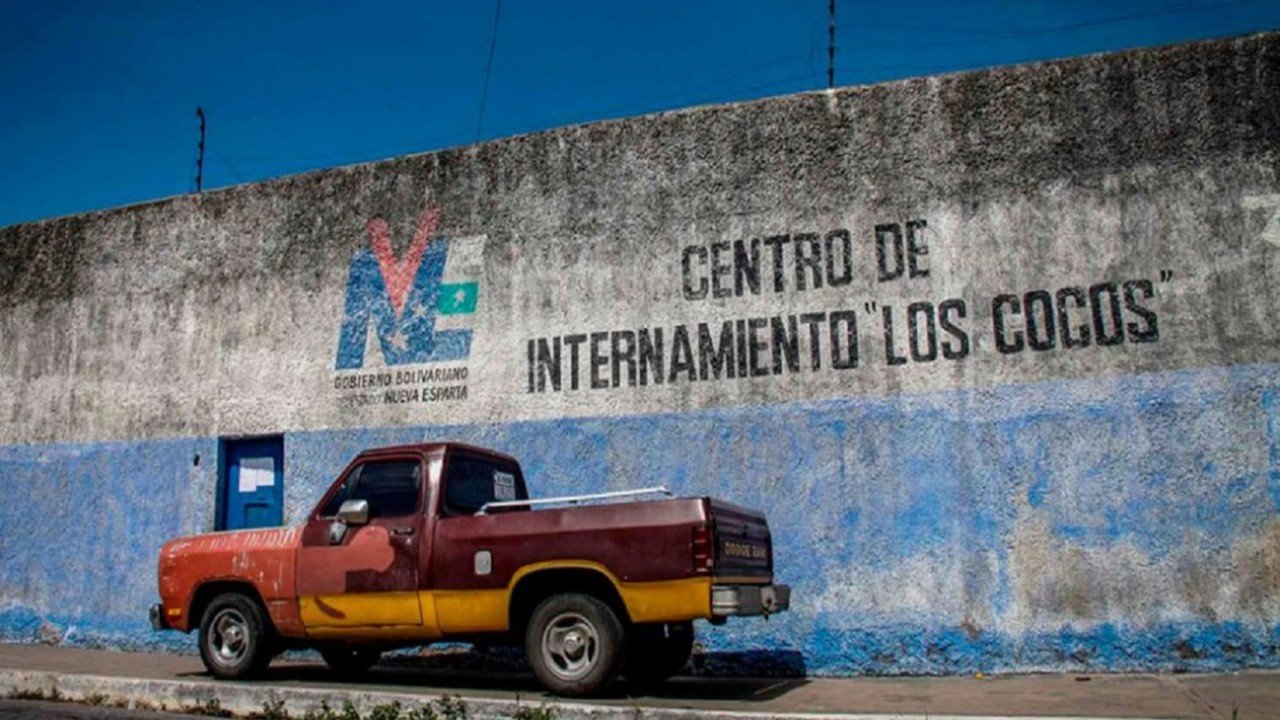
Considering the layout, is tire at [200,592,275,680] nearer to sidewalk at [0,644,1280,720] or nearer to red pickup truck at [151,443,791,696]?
red pickup truck at [151,443,791,696]

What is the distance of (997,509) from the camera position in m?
8.65

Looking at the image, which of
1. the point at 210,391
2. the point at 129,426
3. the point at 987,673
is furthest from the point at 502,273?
the point at 987,673

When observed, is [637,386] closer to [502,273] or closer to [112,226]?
[502,273]

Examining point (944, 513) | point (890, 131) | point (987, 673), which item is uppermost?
point (890, 131)

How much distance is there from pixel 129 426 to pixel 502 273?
4.79 metres

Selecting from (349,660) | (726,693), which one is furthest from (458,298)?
(726,693)

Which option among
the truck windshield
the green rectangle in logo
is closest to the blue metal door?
the green rectangle in logo

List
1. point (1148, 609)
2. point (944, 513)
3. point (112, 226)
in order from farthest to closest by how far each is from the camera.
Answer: point (112, 226)
point (944, 513)
point (1148, 609)

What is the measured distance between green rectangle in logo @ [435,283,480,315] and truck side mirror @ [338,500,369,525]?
3.46m

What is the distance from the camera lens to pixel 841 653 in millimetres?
8773

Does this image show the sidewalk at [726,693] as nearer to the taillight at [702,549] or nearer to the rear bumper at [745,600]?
the rear bumper at [745,600]

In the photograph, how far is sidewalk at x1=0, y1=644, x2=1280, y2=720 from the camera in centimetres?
644

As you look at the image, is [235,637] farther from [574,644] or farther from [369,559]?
[574,644]

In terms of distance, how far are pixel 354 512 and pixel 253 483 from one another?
446 centimetres
